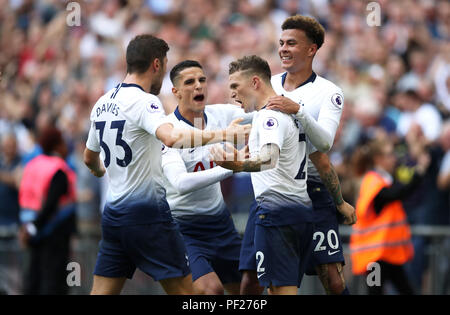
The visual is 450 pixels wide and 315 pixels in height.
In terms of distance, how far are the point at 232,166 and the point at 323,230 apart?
1615mm

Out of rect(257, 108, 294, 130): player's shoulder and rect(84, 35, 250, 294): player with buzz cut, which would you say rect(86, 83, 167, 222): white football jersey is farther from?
rect(257, 108, 294, 130): player's shoulder

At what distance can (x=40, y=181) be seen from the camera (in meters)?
12.2

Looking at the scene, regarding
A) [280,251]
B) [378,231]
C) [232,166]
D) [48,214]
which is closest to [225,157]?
[232,166]

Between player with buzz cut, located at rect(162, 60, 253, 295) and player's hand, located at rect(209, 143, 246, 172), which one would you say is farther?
player with buzz cut, located at rect(162, 60, 253, 295)

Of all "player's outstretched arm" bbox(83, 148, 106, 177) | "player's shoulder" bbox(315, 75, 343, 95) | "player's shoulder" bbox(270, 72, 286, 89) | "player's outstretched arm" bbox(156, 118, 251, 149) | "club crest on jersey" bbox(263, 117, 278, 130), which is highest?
"player's shoulder" bbox(270, 72, 286, 89)

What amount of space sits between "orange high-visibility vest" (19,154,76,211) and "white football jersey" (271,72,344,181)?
470 centimetres

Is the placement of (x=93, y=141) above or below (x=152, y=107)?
below

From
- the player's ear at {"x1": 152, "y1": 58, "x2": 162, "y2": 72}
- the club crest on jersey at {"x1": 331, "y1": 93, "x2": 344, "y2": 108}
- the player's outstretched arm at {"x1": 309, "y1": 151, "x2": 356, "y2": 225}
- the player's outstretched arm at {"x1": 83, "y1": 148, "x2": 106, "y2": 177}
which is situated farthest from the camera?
the player's outstretched arm at {"x1": 83, "y1": 148, "x2": 106, "y2": 177}

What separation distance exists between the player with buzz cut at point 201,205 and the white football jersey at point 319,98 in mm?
518

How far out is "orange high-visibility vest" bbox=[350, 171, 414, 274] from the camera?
442 inches

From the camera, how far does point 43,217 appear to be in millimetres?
12156

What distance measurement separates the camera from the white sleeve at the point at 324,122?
25.2 feet

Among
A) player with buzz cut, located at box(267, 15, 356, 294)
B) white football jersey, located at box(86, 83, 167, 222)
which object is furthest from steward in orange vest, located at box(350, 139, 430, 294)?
white football jersey, located at box(86, 83, 167, 222)

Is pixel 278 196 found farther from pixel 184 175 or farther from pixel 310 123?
pixel 184 175
